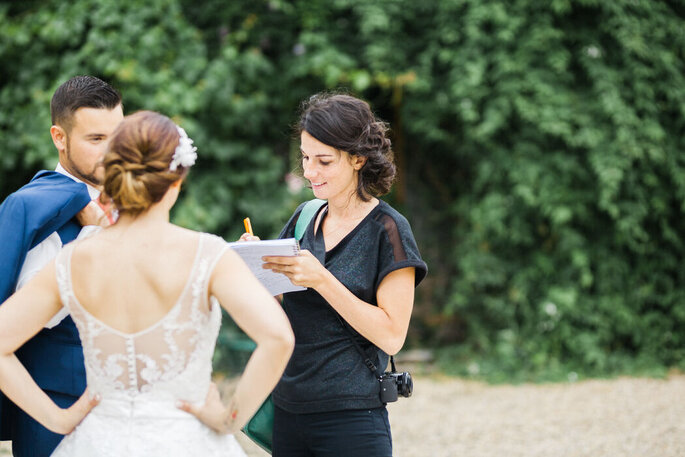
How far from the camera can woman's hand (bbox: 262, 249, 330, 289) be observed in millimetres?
2072


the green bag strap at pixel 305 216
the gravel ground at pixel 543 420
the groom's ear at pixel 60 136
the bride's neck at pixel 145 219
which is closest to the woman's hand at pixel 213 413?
the bride's neck at pixel 145 219

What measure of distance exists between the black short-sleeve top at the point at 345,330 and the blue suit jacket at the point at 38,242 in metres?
0.68

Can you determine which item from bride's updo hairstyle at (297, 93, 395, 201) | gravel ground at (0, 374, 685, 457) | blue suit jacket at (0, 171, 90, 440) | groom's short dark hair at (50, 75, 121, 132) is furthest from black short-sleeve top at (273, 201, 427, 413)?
gravel ground at (0, 374, 685, 457)

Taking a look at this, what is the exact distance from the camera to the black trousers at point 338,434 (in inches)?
85.5

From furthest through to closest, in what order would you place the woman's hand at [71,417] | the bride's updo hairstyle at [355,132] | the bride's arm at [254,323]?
the bride's updo hairstyle at [355,132] → the woman's hand at [71,417] → the bride's arm at [254,323]

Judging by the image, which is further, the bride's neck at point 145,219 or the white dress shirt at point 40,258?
the white dress shirt at point 40,258

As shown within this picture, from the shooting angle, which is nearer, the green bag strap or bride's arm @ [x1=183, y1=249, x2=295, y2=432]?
bride's arm @ [x1=183, y1=249, x2=295, y2=432]

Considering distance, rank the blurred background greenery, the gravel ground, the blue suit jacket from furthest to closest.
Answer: the blurred background greenery → the gravel ground → the blue suit jacket

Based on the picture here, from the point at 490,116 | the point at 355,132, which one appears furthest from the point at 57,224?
the point at 490,116

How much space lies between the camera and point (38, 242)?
2.08 metres

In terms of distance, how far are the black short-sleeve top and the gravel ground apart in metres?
2.73

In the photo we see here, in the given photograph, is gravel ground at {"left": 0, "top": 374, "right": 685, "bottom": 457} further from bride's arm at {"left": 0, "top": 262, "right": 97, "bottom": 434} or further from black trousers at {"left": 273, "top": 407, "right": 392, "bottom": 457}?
bride's arm at {"left": 0, "top": 262, "right": 97, "bottom": 434}

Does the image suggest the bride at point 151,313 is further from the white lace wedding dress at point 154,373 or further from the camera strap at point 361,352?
the camera strap at point 361,352

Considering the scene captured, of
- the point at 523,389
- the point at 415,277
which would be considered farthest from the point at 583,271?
the point at 415,277
